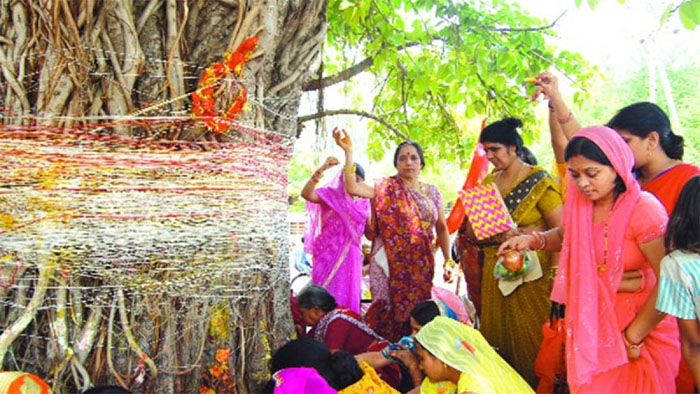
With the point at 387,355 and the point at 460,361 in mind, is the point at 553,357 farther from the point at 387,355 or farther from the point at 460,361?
the point at 387,355

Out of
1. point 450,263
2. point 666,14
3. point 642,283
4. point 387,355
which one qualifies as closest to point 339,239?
point 450,263

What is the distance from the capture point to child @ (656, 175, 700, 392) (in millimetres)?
1934

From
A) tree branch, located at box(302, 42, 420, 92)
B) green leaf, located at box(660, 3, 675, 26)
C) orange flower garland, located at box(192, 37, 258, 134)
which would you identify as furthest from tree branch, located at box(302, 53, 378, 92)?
green leaf, located at box(660, 3, 675, 26)

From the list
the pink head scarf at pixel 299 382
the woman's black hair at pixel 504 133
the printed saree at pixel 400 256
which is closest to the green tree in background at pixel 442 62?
the woman's black hair at pixel 504 133

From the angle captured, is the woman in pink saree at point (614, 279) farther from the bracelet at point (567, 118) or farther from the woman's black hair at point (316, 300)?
the woman's black hair at point (316, 300)

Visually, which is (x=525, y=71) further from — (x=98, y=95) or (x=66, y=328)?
(x=66, y=328)

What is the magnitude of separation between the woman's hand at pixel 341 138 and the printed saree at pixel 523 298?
991mm

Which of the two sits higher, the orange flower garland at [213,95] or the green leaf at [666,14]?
the green leaf at [666,14]

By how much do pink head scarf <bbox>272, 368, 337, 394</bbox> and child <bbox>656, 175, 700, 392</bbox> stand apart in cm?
127

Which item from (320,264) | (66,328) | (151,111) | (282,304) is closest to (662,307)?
(282,304)

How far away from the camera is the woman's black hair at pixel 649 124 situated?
2.50 metres

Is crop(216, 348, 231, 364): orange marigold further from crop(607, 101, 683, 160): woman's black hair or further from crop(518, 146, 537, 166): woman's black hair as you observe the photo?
crop(518, 146, 537, 166): woman's black hair

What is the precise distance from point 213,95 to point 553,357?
2027mm

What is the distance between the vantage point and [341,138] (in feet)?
11.3
